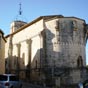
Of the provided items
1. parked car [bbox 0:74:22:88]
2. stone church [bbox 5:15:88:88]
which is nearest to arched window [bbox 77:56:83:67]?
stone church [bbox 5:15:88:88]

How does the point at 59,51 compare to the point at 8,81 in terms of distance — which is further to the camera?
the point at 59,51

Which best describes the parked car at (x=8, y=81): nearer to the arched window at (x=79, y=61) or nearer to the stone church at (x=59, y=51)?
the stone church at (x=59, y=51)

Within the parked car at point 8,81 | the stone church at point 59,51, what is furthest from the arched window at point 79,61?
the parked car at point 8,81

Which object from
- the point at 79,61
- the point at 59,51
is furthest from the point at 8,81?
the point at 79,61

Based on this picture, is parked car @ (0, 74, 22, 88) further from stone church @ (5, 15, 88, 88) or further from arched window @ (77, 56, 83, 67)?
arched window @ (77, 56, 83, 67)

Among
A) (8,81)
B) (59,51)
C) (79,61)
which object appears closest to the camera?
(8,81)

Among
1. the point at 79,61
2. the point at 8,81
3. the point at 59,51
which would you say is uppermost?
the point at 59,51

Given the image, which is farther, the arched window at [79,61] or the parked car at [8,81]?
the arched window at [79,61]

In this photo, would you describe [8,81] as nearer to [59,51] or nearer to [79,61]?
[59,51]

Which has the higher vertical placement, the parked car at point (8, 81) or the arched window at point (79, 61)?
the arched window at point (79, 61)

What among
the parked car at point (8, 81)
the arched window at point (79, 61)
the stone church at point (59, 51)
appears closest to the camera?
the parked car at point (8, 81)

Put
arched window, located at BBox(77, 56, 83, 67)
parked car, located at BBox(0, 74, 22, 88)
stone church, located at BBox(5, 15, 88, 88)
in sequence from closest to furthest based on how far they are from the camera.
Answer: parked car, located at BBox(0, 74, 22, 88) → stone church, located at BBox(5, 15, 88, 88) → arched window, located at BBox(77, 56, 83, 67)

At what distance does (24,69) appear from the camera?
43.6m

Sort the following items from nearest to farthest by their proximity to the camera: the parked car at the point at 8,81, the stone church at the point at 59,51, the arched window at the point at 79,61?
the parked car at the point at 8,81, the stone church at the point at 59,51, the arched window at the point at 79,61
